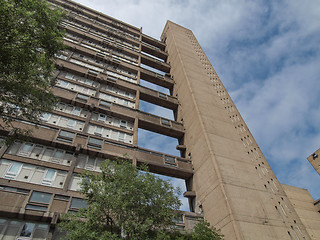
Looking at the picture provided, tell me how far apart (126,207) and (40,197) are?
7.27m

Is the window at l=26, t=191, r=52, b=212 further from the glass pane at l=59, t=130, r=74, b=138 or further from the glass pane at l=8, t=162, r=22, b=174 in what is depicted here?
the glass pane at l=59, t=130, r=74, b=138

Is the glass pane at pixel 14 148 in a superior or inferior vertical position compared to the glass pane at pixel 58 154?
inferior

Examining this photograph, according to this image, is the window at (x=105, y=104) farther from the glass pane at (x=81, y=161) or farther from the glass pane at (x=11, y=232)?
the glass pane at (x=11, y=232)

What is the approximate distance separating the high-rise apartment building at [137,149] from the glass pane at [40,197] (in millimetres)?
61

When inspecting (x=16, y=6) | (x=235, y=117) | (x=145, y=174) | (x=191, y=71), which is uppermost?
(x=191, y=71)

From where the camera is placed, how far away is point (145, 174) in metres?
13.1

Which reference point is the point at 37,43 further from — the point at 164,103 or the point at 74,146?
the point at 164,103

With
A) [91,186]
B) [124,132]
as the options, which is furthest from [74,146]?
[91,186]

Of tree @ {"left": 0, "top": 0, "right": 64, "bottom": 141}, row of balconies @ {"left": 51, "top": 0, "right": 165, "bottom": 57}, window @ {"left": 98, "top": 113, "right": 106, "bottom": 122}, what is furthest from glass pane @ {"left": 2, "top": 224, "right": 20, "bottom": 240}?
row of balconies @ {"left": 51, "top": 0, "right": 165, "bottom": 57}

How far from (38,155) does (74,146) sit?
A: 2763 millimetres

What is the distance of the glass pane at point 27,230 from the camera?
1331 centimetres

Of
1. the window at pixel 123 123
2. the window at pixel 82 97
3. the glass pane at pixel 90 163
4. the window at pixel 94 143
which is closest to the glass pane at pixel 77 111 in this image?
the window at pixel 82 97

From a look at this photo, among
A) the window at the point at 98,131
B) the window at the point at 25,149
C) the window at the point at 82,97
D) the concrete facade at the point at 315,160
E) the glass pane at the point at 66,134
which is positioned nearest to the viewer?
the window at the point at 25,149

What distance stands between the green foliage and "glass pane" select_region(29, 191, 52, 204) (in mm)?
3928
